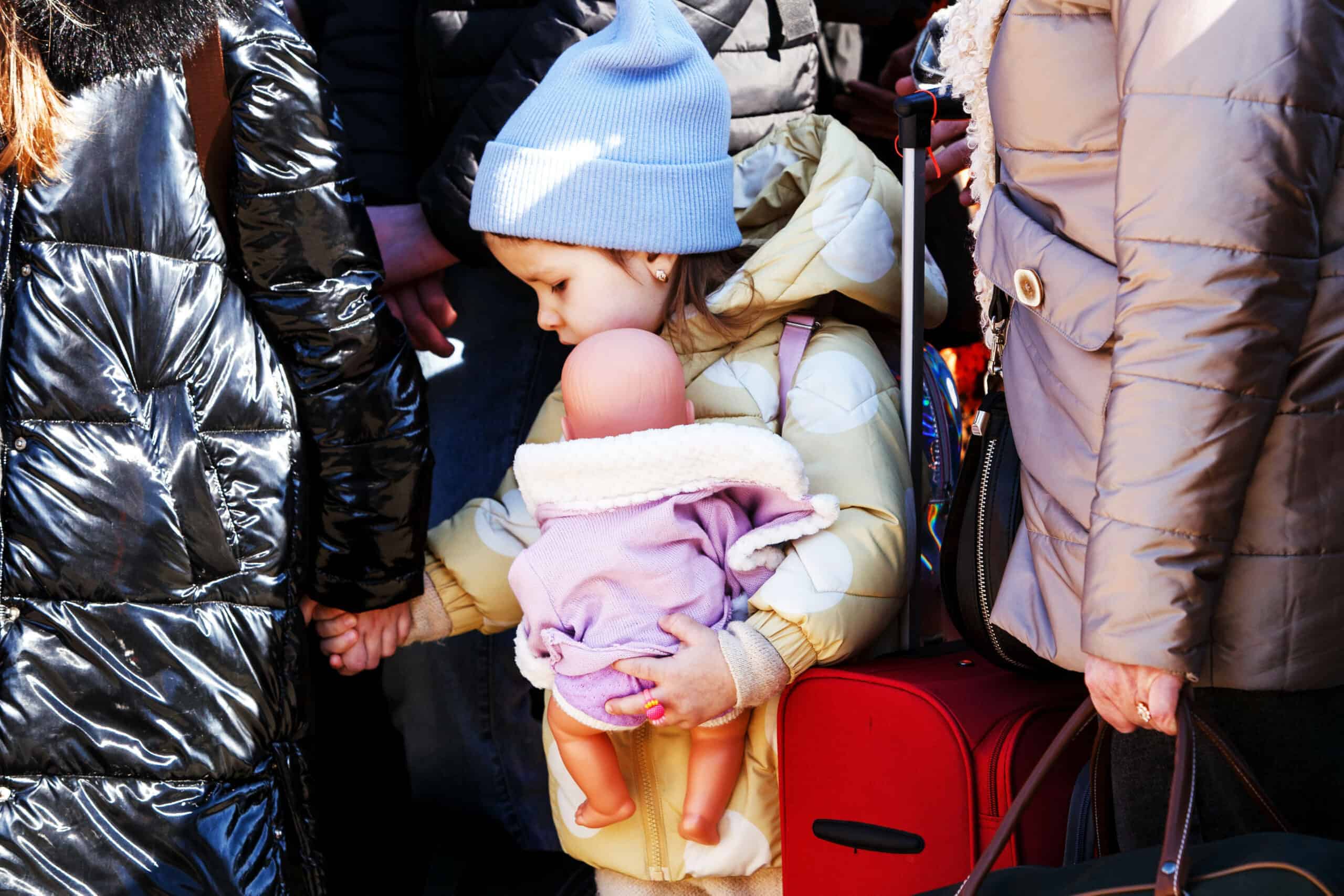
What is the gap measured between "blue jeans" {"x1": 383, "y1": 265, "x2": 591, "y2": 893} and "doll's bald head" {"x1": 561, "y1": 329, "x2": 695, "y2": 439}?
849 mm

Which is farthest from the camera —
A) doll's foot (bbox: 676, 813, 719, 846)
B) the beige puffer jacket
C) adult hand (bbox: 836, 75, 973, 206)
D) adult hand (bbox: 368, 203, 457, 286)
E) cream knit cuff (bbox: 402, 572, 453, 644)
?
adult hand (bbox: 368, 203, 457, 286)

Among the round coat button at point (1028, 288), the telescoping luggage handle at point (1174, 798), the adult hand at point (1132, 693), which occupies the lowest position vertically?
the telescoping luggage handle at point (1174, 798)

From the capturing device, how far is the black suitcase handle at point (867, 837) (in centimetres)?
187

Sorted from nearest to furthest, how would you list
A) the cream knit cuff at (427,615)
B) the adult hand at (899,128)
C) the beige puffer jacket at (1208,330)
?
the beige puffer jacket at (1208,330), the cream knit cuff at (427,615), the adult hand at (899,128)

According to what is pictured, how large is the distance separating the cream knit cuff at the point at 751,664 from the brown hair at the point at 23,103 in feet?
3.81

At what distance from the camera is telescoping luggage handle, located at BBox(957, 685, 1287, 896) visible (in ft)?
4.16

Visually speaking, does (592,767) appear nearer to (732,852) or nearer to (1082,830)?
(732,852)

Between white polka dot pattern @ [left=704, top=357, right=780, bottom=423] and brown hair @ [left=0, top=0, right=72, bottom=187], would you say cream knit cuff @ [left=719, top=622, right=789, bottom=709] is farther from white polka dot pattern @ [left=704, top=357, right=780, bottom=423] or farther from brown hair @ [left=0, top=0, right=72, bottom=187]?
brown hair @ [left=0, top=0, right=72, bottom=187]

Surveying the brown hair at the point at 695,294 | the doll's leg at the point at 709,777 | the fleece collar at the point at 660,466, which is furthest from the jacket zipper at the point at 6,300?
the doll's leg at the point at 709,777

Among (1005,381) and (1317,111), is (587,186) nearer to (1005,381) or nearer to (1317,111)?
(1005,381)

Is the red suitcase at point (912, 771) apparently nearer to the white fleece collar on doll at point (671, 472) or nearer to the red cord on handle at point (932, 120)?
the white fleece collar on doll at point (671, 472)

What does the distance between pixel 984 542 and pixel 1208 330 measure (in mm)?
579

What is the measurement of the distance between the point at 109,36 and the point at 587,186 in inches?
30.1

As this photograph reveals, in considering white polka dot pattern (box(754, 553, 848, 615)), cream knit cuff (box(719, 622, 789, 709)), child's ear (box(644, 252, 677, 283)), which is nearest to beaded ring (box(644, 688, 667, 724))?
cream knit cuff (box(719, 622, 789, 709))
